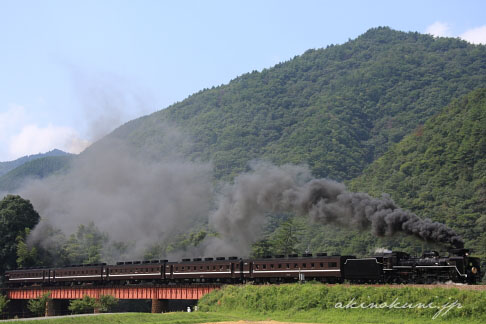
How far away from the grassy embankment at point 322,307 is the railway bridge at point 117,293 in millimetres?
6439

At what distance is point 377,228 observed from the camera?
187 ft

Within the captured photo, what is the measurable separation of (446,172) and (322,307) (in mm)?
73508

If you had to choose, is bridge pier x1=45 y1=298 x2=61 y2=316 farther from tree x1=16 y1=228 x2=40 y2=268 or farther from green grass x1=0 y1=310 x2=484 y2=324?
green grass x1=0 y1=310 x2=484 y2=324

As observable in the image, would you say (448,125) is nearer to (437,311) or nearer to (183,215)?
(183,215)

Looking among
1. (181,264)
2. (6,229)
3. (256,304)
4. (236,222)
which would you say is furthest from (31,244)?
(256,304)

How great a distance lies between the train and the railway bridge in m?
1.72

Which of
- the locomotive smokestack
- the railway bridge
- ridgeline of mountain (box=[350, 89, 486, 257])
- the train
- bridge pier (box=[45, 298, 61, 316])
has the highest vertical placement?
ridgeline of mountain (box=[350, 89, 486, 257])

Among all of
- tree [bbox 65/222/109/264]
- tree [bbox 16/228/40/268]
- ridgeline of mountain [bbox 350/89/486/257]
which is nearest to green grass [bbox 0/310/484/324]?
ridgeline of mountain [bbox 350/89/486/257]

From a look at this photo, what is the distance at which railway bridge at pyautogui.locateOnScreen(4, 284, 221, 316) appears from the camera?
64.8 m

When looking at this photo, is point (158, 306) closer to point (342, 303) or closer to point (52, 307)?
point (52, 307)

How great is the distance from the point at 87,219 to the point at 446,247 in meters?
125

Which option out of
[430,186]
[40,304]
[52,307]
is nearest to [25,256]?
[52,307]

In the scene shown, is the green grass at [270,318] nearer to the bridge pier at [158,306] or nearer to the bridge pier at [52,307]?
the bridge pier at [158,306]

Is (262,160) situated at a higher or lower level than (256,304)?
higher
